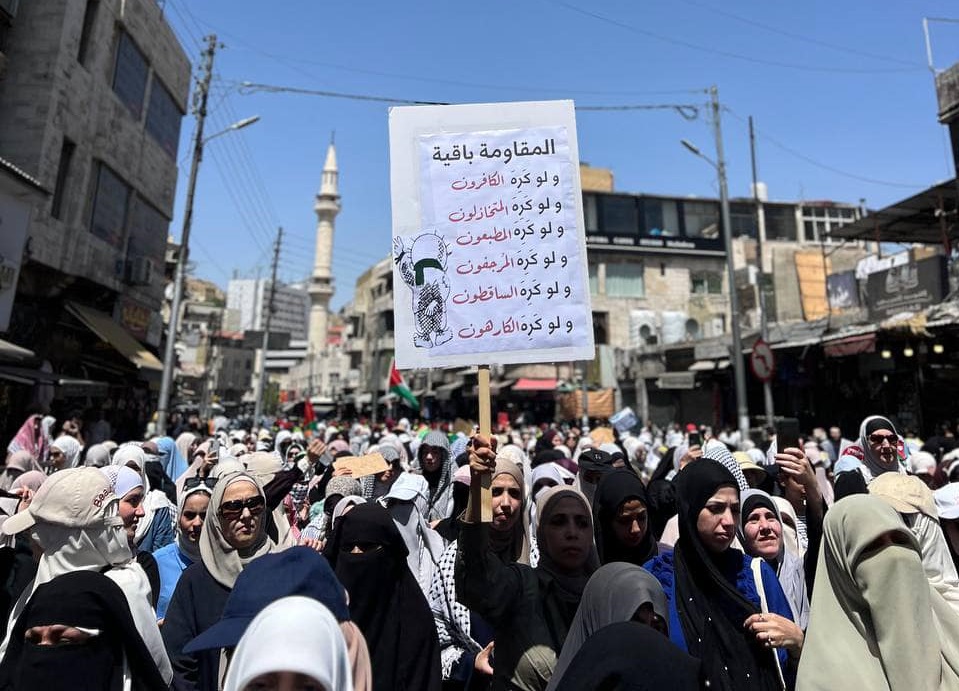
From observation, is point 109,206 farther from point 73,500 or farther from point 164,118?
point 73,500

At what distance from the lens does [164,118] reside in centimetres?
1652

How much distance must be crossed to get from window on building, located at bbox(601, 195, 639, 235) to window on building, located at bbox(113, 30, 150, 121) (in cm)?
2229

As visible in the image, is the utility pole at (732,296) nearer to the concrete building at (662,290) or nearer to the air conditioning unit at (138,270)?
the concrete building at (662,290)

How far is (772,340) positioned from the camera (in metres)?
15.8

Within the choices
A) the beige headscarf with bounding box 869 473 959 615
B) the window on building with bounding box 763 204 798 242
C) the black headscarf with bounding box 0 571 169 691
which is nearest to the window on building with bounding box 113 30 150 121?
the black headscarf with bounding box 0 571 169 691

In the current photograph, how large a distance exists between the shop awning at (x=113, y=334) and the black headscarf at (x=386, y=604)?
12.6 meters

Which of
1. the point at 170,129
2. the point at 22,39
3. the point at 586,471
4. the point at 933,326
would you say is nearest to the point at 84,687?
the point at 586,471

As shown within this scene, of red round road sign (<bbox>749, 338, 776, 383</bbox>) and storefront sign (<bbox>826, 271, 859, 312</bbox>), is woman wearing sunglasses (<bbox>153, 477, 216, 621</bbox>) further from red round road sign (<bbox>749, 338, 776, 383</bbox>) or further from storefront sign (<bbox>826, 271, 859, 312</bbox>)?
storefront sign (<bbox>826, 271, 859, 312</bbox>)

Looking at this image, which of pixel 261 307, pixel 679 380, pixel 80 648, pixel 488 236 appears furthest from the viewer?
pixel 261 307

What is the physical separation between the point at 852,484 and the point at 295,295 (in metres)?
103

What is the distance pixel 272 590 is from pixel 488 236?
1.54 meters

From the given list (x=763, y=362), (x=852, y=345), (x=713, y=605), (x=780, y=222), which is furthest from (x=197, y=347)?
(x=713, y=605)

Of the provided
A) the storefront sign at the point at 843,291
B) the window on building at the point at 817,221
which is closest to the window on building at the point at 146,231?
the storefront sign at the point at 843,291

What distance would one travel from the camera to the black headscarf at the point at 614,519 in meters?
2.67
